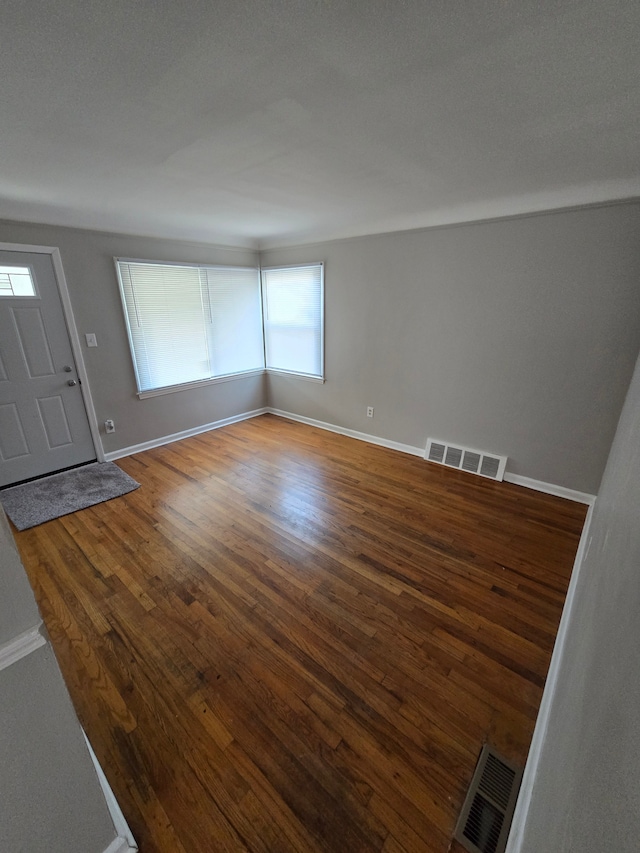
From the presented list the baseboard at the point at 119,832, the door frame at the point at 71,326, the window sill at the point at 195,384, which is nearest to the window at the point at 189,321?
the window sill at the point at 195,384

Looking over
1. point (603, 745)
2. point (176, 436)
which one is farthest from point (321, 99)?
point (176, 436)

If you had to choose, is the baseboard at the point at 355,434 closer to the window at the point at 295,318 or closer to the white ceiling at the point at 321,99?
the window at the point at 295,318

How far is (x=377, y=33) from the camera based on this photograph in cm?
102

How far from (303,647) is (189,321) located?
3.72 m

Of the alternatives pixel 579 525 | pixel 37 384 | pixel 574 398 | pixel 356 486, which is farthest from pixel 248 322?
pixel 579 525

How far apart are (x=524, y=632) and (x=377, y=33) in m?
2.51

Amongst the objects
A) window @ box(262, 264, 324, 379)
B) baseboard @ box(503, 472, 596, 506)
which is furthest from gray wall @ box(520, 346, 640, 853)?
window @ box(262, 264, 324, 379)

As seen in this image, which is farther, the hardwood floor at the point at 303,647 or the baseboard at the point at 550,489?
the baseboard at the point at 550,489

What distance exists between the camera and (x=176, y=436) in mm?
4281

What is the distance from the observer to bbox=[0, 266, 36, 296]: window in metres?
2.87

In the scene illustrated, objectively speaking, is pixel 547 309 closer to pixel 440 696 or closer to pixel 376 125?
pixel 376 125

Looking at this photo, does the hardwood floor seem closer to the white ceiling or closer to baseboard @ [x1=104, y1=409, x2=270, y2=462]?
baseboard @ [x1=104, y1=409, x2=270, y2=462]

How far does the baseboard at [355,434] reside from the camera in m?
3.85

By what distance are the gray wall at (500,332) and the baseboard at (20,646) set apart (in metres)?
3.32
